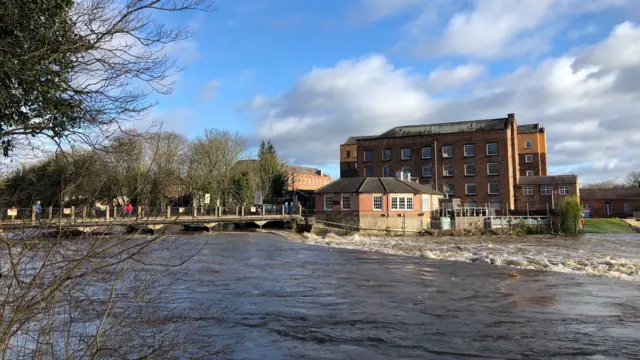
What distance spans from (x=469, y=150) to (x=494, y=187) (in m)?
5.42

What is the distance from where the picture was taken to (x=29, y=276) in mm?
4434

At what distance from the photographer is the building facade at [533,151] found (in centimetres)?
6869

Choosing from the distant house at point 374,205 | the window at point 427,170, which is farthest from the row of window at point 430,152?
the distant house at point 374,205

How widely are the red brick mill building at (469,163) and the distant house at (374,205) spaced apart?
14.0 metres

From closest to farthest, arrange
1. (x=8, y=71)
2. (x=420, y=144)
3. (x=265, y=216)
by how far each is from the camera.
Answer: (x=8, y=71) → (x=265, y=216) → (x=420, y=144)

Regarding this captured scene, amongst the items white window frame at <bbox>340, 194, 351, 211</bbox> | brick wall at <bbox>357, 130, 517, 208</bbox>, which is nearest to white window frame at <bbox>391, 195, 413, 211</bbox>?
white window frame at <bbox>340, 194, 351, 211</bbox>

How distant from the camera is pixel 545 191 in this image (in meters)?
58.2

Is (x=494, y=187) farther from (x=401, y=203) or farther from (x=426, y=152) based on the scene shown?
(x=401, y=203)

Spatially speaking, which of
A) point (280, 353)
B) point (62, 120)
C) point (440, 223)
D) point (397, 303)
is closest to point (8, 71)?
point (62, 120)

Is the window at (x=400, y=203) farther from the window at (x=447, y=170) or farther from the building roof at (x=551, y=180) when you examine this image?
the building roof at (x=551, y=180)

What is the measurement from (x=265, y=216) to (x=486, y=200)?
92.4ft

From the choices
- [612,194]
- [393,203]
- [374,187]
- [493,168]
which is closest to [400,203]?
[393,203]

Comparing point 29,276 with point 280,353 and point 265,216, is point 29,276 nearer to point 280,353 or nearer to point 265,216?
point 280,353

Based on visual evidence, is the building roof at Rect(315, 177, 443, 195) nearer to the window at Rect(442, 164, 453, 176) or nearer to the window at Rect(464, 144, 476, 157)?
the window at Rect(442, 164, 453, 176)
